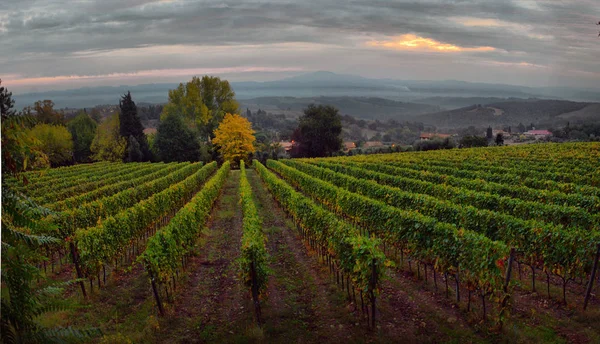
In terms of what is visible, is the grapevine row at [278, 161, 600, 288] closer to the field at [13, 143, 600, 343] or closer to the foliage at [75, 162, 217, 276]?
the field at [13, 143, 600, 343]

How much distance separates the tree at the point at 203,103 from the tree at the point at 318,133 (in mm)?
17849

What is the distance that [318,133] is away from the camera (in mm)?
76188

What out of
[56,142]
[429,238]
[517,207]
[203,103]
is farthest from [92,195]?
[203,103]

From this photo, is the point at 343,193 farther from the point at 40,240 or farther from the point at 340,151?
the point at 340,151

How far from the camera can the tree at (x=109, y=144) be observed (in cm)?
6719

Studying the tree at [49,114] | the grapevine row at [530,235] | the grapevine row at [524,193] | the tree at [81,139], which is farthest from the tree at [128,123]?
the grapevine row at [530,235]

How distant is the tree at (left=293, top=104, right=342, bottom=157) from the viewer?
250 ft

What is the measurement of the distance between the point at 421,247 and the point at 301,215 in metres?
5.95

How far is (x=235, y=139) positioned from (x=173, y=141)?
10534mm

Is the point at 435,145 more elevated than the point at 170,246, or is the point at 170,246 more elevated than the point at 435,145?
the point at 170,246

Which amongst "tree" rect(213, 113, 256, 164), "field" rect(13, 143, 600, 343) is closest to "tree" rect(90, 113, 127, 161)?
"tree" rect(213, 113, 256, 164)

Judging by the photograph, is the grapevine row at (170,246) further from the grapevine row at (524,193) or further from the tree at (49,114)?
the tree at (49,114)

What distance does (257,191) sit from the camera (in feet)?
112

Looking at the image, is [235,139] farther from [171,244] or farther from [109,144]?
[171,244]
